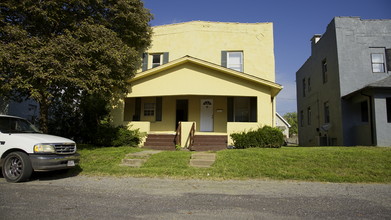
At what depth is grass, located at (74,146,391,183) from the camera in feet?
25.2

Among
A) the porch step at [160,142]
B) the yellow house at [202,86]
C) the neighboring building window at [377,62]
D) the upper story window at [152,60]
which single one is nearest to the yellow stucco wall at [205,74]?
the yellow house at [202,86]

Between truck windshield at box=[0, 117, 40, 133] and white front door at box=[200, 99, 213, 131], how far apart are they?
9289 mm

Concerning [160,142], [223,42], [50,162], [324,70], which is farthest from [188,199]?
[324,70]

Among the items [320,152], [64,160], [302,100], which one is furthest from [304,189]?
[302,100]

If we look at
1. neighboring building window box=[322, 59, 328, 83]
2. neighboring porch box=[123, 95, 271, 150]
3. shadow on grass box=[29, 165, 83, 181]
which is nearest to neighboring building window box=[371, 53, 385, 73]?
neighboring building window box=[322, 59, 328, 83]

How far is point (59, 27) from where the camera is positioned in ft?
37.5

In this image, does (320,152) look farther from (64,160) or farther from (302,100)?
(302,100)

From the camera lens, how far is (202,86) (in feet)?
44.9

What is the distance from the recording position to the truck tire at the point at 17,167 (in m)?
6.67

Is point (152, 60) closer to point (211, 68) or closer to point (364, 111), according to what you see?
point (211, 68)

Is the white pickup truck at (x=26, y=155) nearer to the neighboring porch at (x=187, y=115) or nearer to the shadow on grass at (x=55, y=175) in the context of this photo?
the shadow on grass at (x=55, y=175)

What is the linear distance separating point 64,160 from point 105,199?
2.92 meters

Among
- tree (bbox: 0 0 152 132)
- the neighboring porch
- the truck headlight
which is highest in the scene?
tree (bbox: 0 0 152 132)

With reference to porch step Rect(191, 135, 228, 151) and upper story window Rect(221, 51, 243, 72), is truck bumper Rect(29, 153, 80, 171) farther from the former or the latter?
upper story window Rect(221, 51, 243, 72)
